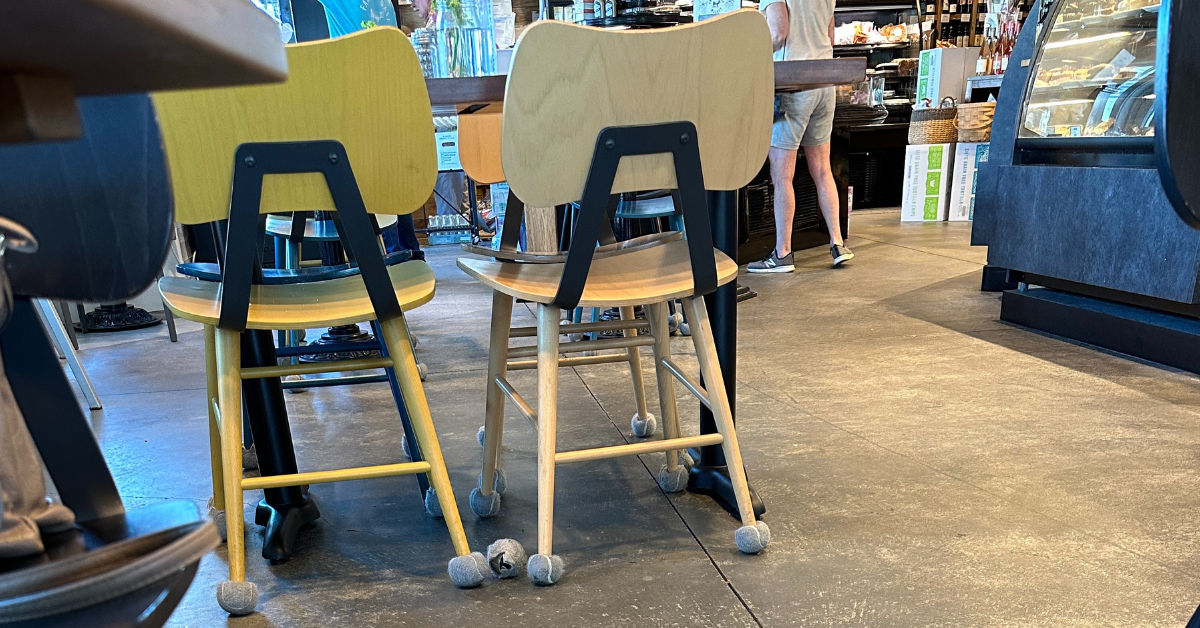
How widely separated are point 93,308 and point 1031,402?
13.6ft

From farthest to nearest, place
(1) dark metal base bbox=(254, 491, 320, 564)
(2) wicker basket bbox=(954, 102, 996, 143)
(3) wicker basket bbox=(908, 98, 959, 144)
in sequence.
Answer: (3) wicker basket bbox=(908, 98, 959, 144)
(2) wicker basket bbox=(954, 102, 996, 143)
(1) dark metal base bbox=(254, 491, 320, 564)

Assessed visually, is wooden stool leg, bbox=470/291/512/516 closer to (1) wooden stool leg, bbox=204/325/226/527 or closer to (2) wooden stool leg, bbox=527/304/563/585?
(2) wooden stool leg, bbox=527/304/563/585

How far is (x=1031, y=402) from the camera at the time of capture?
2.34 metres

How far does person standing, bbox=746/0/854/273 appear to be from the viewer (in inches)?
166

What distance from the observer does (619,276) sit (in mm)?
1603

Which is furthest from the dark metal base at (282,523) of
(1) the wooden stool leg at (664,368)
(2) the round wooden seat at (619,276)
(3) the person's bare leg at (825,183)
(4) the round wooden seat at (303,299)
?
(3) the person's bare leg at (825,183)

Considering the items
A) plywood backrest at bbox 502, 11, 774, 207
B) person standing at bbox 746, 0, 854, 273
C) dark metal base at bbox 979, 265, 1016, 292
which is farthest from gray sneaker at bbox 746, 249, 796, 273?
plywood backrest at bbox 502, 11, 774, 207

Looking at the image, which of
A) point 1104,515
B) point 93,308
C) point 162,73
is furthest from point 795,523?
point 93,308

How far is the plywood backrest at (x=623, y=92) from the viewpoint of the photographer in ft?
4.29

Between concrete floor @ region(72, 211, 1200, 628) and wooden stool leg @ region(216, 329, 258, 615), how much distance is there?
2.1 inches

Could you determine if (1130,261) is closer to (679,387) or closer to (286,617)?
(679,387)

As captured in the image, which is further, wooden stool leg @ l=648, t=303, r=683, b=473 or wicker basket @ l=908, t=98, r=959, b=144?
wicker basket @ l=908, t=98, r=959, b=144

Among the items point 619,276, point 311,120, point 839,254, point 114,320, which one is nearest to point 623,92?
point 619,276

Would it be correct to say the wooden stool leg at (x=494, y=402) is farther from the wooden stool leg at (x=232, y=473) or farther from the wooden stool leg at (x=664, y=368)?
the wooden stool leg at (x=232, y=473)
